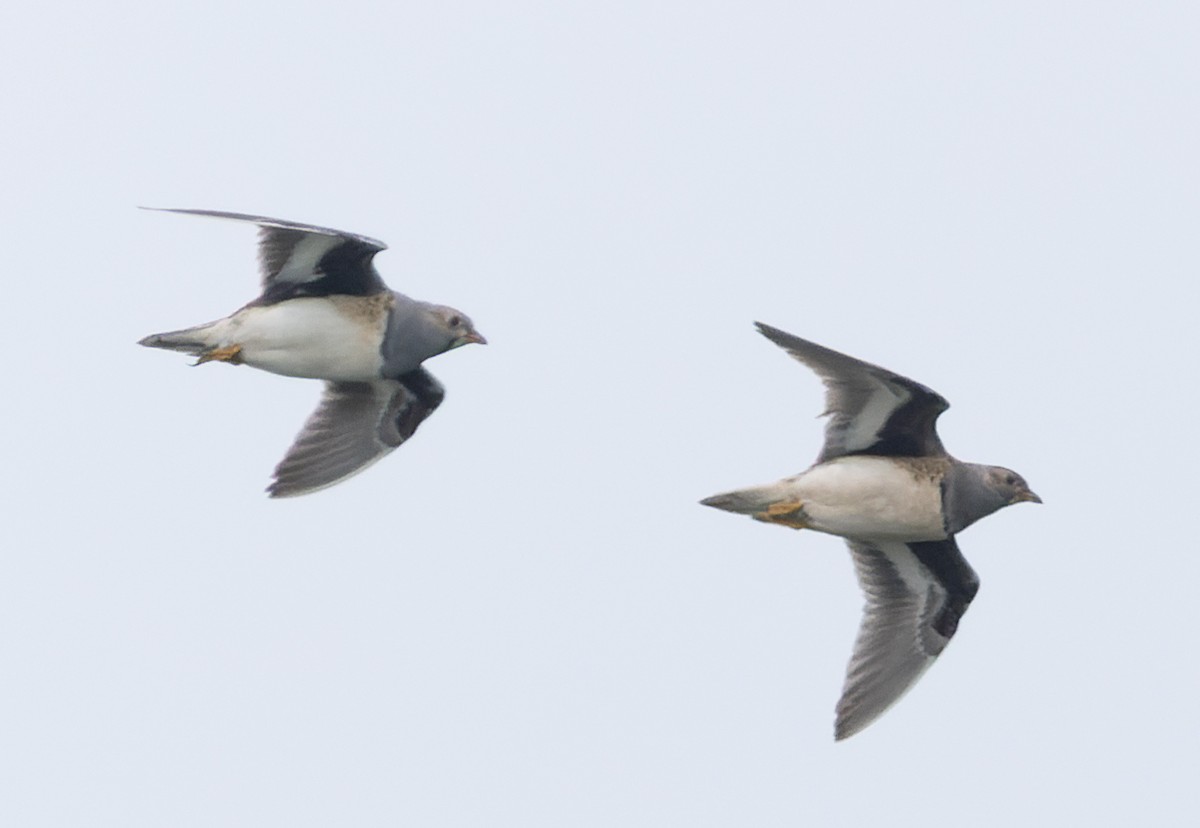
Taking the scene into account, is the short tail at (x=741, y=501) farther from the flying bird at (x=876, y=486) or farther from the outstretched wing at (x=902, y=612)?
the outstretched wing at (x=902, y=612)

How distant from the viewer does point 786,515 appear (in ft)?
62.8

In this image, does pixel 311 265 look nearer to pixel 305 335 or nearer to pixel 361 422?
pixel 305 335

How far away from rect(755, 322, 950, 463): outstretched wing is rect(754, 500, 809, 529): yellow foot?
0.45 metres

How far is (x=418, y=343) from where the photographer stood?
2103cm

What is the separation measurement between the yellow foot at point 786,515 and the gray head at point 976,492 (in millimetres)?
1077

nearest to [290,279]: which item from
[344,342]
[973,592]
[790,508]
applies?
[344,342]

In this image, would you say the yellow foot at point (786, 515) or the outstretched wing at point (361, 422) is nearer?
the yellow foot at point (786, 515)

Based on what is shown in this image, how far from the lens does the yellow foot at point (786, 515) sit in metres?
19.1

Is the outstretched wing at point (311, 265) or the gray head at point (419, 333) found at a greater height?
the outstretched wing at point (311, 265)

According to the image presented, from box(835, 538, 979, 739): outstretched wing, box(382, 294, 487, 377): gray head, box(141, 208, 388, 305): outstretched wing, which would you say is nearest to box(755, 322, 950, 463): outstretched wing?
box(835, 538, 979, 739): outstretched wing

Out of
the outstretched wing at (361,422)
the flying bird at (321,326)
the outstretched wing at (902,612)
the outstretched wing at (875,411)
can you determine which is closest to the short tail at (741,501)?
the outstretched wing at (875,411)

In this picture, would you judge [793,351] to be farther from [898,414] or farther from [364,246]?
[364,246]

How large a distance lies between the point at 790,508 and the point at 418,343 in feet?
12.3

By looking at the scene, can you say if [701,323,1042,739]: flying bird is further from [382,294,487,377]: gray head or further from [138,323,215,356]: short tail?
[138,323,215,356]: short tail
